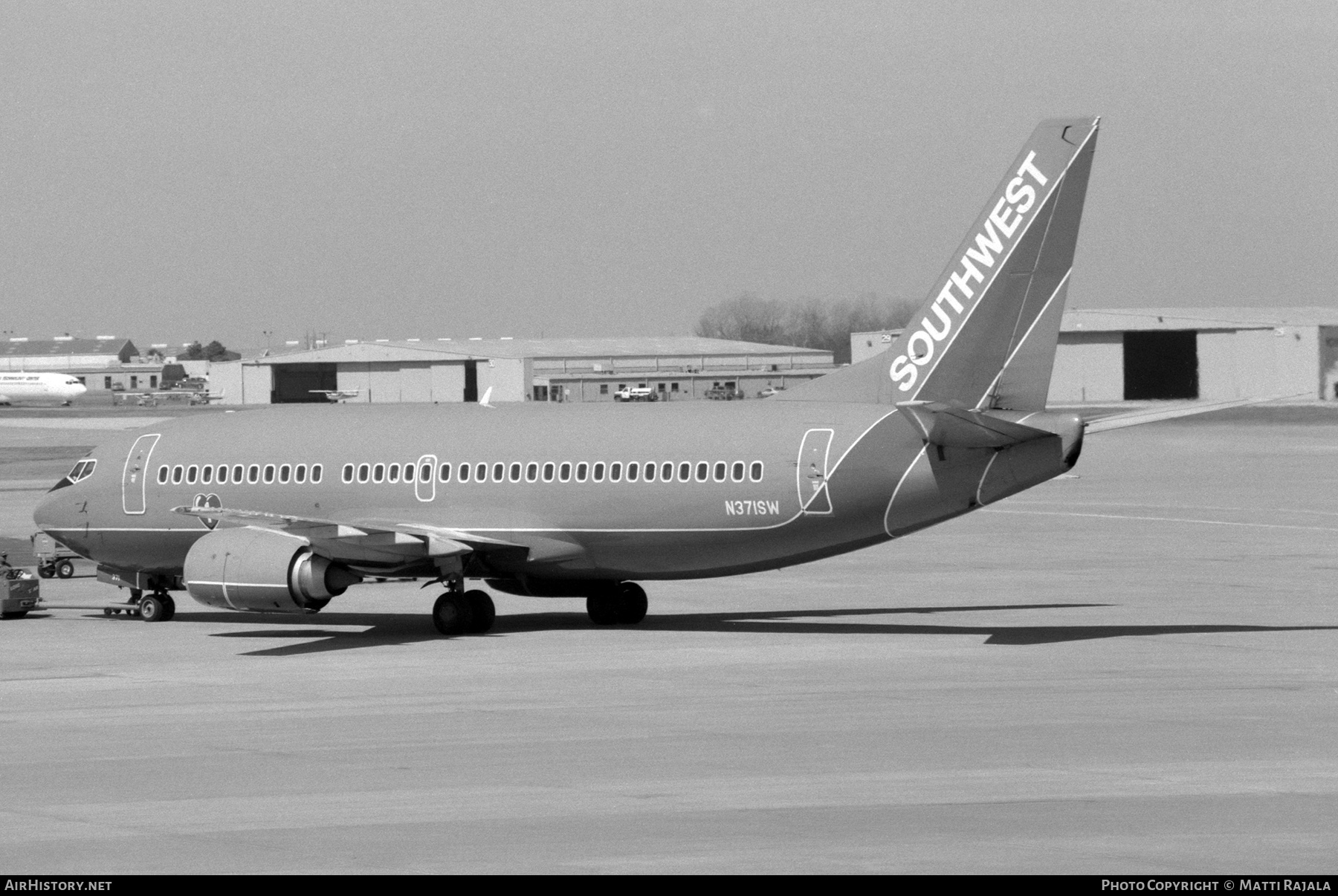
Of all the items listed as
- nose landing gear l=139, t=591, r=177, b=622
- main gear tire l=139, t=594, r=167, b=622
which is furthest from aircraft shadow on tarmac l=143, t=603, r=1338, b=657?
main gear tire l=139, t=594, r=167, b=622

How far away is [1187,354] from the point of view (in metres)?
149

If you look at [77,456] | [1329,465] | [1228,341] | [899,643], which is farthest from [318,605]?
[1228,341]

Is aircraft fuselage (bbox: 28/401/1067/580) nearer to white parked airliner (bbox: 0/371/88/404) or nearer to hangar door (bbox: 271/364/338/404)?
hangar door (bbox: 271/364/338/404)

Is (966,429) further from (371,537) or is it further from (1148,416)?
(371,537)

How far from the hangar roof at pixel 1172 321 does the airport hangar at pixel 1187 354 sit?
6cm

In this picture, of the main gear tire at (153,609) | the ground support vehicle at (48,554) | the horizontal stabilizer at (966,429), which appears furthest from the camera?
the ground support vehicle at (48,554)

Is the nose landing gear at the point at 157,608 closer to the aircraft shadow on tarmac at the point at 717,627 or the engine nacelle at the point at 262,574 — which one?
the aircraft shadow on tarmac at the point at 717,627

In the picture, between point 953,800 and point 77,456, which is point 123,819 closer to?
point 953,800

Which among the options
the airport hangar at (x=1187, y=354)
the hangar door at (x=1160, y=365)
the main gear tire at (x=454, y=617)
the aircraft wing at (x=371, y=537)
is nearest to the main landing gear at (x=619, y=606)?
the aircraft wing at (x=371, y=537)

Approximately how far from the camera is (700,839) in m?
15.3

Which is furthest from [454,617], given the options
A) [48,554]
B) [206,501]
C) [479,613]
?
[48,554]

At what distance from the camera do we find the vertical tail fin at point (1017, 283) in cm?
2898

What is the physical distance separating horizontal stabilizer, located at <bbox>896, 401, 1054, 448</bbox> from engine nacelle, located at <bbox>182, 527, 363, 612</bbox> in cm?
982

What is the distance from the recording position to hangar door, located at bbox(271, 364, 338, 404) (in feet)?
533
